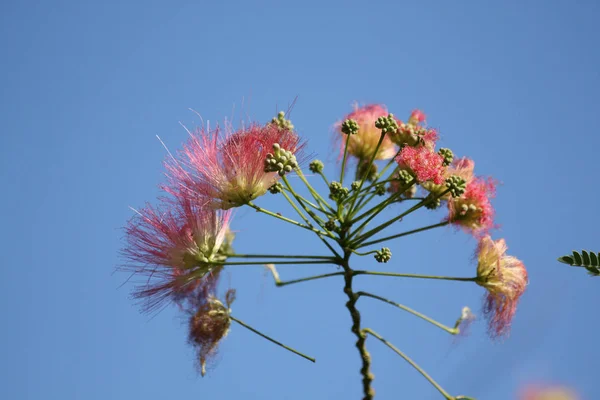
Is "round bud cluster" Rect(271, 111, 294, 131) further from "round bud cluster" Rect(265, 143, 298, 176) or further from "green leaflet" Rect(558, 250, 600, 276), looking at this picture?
"green leaflet" Rect(558, 250, 600, 276)

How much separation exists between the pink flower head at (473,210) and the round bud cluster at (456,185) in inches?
7.1

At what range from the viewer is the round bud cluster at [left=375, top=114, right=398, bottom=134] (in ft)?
15.4

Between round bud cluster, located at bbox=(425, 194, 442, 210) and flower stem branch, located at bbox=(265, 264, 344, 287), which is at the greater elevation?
round bud cluster, located at bbox=(425, 194, 442, 210)

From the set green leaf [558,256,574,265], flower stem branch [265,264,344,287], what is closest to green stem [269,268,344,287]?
flower stem branch [265,264,344,287]

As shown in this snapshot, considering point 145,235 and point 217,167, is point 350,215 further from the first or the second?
point 145,235

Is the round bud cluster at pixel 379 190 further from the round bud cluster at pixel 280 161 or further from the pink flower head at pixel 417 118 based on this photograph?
the round bud cluster at pixel 280 161

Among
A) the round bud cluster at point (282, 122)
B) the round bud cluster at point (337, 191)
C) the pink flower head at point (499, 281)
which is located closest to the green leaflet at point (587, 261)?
the pink flower head at point (499, 281)

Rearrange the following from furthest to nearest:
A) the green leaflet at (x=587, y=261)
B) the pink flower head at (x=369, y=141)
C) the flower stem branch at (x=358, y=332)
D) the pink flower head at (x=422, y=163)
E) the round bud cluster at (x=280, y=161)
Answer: the pink flower head at (x=369, y=141) < the pink flower head at (x=422, y=163) < the round bud cluster at (x=280, y=161) < the flower stem branch at (x=358, y=332) < the green leaflet at (x=587, y=261)

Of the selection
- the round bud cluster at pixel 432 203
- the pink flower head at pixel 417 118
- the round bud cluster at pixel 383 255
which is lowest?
the round bud cluster at pixel 383 255

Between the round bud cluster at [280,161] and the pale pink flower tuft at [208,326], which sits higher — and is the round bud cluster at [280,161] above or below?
above

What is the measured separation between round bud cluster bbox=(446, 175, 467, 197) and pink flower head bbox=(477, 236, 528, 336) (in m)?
0.39

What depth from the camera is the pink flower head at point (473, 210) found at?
4.68 metres

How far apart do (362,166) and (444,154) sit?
792 mm

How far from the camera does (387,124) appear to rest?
4703mm
